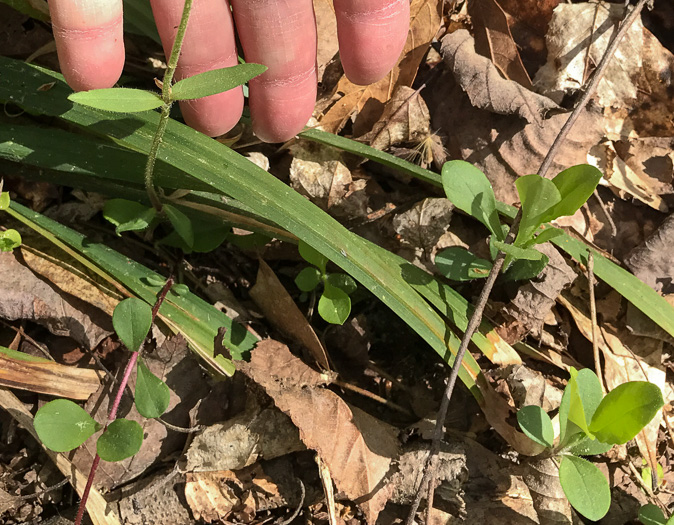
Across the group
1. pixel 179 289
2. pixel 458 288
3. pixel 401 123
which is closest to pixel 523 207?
pixel 458 288

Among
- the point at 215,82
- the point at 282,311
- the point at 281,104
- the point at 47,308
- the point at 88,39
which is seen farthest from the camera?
the point at 282,311

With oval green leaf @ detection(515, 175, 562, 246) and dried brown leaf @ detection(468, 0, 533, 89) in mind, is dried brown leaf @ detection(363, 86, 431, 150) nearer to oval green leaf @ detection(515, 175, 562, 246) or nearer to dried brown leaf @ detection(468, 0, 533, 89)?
dried brown leaf @ detection(468, 0, 533, 89)

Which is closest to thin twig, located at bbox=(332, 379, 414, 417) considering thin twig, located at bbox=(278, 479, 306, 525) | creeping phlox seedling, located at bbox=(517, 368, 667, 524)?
thin twig, located at bbox=(278, 479, 306, 525)

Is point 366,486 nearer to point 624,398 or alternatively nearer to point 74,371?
point 624,398

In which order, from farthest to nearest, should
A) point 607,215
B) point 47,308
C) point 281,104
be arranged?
1. point 607,215
2. point 47,308
3. point 281,104

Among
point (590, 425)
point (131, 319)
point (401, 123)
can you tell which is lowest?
point (590, 425)

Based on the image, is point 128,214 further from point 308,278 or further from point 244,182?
point 308,278
